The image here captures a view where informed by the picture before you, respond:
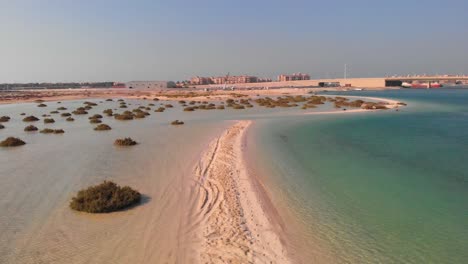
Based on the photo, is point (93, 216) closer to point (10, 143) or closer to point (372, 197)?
point (372, 197)

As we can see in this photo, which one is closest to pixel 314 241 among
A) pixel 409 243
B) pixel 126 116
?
pixel 409 243

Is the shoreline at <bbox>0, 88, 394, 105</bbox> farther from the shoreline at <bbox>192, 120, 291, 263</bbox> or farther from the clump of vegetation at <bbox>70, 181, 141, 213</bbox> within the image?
the clump of vegetation at <bbox>70, 181, 141, 213</bbox>

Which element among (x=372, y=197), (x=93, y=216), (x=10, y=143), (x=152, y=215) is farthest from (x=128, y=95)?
(x=372, y=197)

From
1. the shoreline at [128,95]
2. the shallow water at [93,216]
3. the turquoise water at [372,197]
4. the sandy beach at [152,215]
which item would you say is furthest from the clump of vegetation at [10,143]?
the shoreline at [128,95]

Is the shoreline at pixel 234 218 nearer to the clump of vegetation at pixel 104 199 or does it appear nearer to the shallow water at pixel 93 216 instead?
the shallow water at pixel 93 216

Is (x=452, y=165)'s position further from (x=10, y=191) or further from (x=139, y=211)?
(x=10, y=191)

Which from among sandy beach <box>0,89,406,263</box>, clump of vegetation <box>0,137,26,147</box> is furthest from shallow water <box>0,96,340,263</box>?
clump of vegetation <box>0,137,26,147</box>
